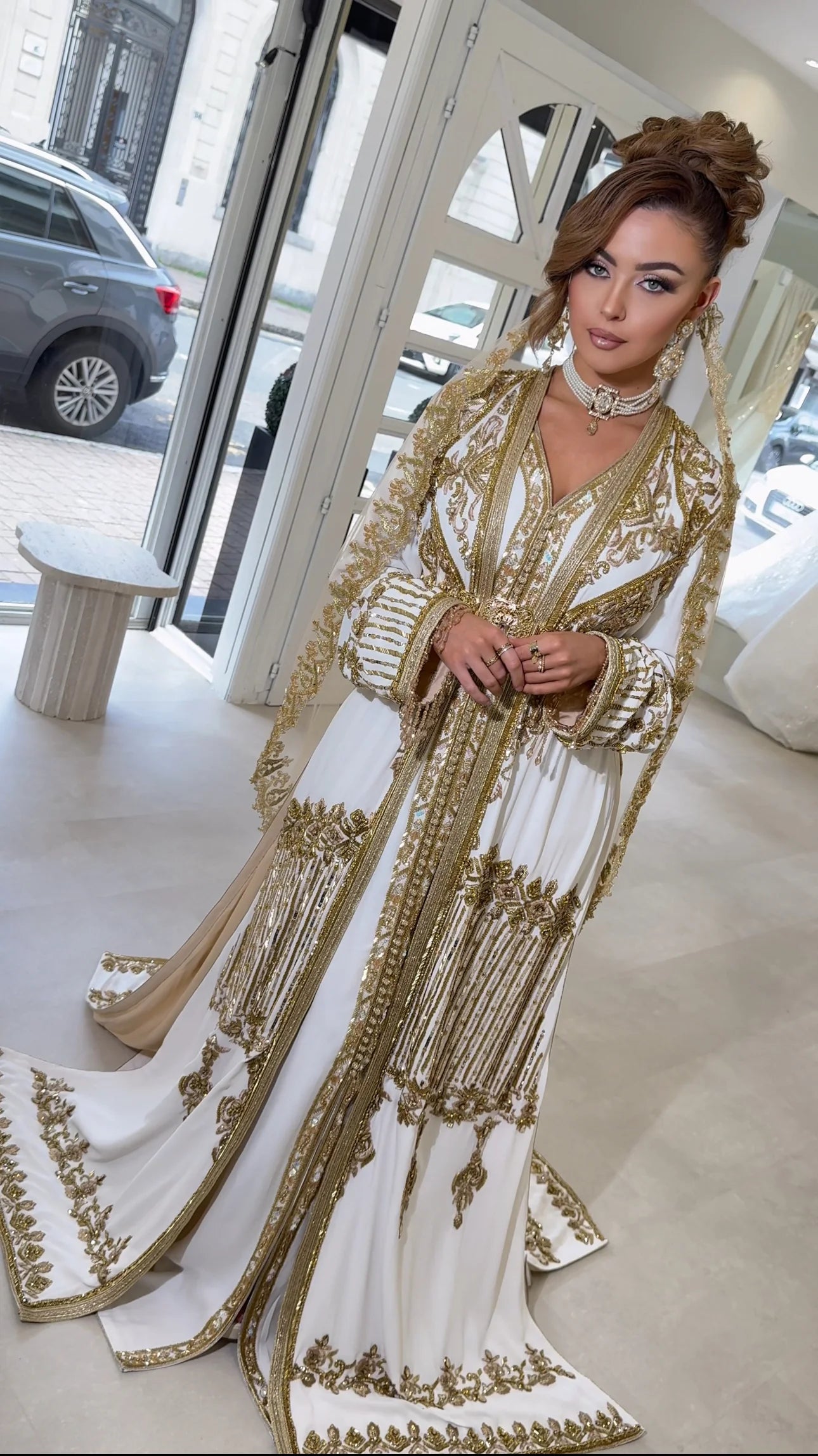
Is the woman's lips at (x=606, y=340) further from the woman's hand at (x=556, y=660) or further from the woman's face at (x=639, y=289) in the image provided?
the woman's hand at (x=556, y=660)

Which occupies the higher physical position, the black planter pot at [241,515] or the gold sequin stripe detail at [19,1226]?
the black planter pot at [241,515]

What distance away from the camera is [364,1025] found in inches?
65.1

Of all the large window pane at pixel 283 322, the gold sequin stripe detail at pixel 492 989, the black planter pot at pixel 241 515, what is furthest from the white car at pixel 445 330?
the gold sequin stripe detail at pixel 492 989

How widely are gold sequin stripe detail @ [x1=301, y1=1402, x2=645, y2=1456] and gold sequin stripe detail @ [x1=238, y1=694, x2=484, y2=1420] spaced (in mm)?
124

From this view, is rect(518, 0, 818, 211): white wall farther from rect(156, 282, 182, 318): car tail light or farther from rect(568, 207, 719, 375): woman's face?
rect(568, 207, 719, 375): woman's face

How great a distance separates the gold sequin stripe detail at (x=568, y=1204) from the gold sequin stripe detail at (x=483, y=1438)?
419 millimetres

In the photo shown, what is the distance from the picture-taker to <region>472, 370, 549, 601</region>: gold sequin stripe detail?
5.23 feet

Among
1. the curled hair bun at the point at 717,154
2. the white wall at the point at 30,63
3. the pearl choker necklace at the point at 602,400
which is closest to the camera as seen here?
the curled hair bun at the point at 717,154

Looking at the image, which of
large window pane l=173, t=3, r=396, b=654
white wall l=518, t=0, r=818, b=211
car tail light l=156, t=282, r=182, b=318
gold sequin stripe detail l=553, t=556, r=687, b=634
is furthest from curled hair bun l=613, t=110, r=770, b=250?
white wall l=518, t=0, r=818, b=211

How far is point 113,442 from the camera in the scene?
13.5 ft

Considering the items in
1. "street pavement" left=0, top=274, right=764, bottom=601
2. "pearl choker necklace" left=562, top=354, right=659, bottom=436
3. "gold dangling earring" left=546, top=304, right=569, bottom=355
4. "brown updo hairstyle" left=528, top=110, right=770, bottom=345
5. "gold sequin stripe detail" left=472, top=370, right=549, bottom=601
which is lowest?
"street pavement" left=0, top=274, right=764, bottom=601

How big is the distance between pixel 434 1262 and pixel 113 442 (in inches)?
123

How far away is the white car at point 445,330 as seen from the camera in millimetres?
4004

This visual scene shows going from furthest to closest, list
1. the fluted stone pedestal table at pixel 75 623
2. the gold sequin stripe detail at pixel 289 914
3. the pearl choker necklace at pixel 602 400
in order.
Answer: the fluted stone pedestal table at pixel 75 623 < the gold sequin stripe detail at pixel 289 914 < the pearl choker necklace at pixel 602 400
